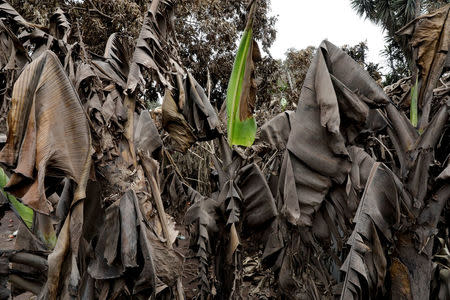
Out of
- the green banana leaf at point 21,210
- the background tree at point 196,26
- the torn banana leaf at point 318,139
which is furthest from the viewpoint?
the background tree at point 196,26

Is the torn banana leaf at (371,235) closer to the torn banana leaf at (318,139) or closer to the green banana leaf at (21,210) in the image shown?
the torn banana leaf at (318,139)

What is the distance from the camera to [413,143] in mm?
2736

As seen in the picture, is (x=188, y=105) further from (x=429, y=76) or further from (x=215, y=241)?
(x=429, y=76)

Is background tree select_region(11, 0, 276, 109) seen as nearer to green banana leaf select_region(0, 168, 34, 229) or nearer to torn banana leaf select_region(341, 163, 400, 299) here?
green banana leaf select_region(0, 168, 34, 229)

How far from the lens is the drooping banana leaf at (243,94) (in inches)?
121

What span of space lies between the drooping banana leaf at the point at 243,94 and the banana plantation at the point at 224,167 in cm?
1

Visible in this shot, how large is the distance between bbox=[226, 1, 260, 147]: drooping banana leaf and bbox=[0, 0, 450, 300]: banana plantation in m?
0.01

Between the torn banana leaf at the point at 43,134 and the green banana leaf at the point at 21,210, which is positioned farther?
the green banana leaf at the point at 21,210

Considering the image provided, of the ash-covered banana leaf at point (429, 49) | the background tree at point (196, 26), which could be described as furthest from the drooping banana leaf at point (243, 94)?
the background tree at point (196, 26)

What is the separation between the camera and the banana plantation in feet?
6.73

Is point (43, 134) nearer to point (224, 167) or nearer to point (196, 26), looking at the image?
point (224, 167)

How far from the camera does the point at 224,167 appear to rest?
12.2 ft

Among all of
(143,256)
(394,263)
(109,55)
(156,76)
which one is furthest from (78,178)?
(394,263)

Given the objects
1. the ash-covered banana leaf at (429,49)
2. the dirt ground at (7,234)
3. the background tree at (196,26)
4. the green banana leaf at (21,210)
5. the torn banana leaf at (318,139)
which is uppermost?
the background tree at (196,26)
